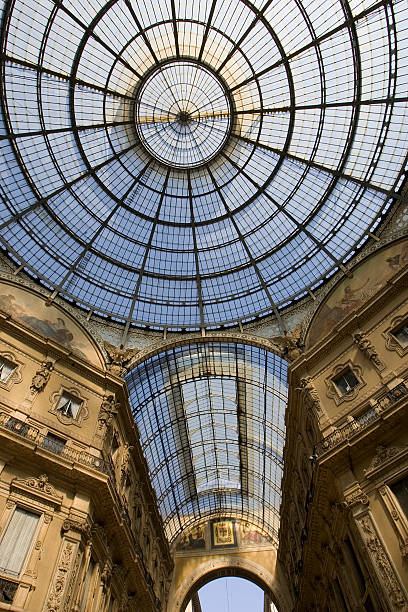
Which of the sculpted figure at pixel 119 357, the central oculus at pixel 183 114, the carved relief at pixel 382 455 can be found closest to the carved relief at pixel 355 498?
the carved relief at pixel 382 455

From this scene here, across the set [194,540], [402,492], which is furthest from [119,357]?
[194,540]

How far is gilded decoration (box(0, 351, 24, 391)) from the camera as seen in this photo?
20922 mm

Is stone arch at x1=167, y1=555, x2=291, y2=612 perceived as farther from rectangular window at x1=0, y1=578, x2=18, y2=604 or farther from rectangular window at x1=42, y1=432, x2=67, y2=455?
rectangular window at x1=0, y1=578, x2=18, y2=604

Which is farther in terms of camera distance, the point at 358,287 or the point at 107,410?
the point at 358,287

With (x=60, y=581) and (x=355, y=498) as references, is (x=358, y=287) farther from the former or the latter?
(x=60, y=581)

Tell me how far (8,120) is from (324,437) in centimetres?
2526

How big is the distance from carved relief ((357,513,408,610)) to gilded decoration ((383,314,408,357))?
754 cm

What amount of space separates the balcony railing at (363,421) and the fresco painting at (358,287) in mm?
6830

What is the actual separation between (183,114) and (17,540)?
91.1 ft

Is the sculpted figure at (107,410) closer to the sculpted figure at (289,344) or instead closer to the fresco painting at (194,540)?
the sculpted figure at (289,344)

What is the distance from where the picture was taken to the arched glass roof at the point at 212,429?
113 feet

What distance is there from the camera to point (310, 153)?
29.3 m

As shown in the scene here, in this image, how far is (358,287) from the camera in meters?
26.6

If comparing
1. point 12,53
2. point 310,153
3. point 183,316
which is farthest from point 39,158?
point 310,153
